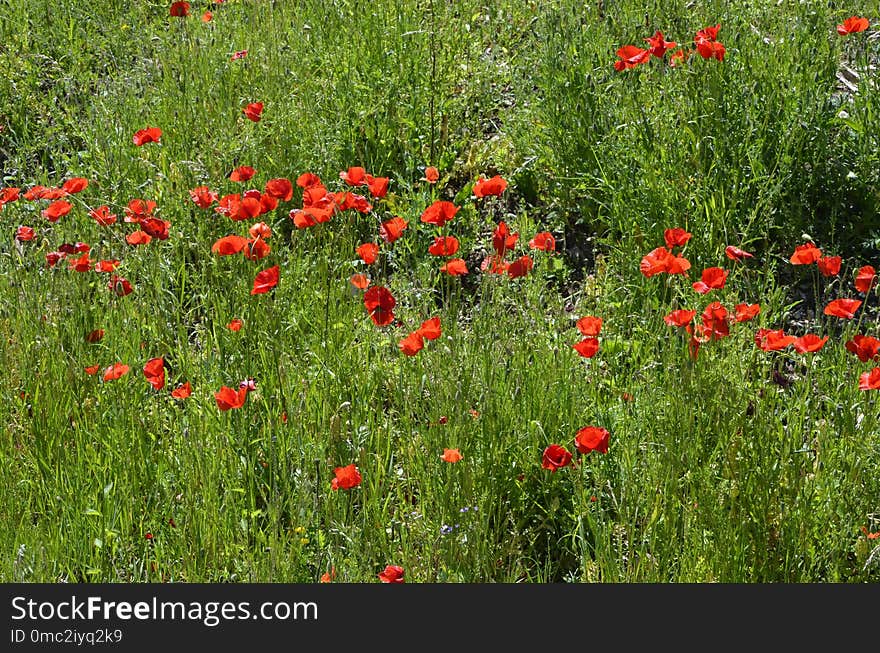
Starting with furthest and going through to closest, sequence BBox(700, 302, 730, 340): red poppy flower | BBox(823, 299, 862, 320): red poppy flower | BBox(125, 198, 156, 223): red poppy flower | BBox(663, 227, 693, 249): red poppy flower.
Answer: BBox(125, 198, 156, 223): red poppy flower < BBox(663, 227, 693, 249): red poppy flower < BBox(823, 299, 862, 320): red poppy flower < BBox(700, 302, 730, 340): red poppy flower

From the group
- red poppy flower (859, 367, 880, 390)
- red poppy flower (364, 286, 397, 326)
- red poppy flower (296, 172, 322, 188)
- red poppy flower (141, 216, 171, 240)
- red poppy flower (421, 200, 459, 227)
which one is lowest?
red poppy flower (859, 367, 880, 390)

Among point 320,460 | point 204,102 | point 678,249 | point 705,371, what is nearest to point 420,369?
point 320,460

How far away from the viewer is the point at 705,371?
2352 millimetres

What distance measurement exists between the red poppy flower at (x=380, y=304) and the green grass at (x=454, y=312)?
159 millimetres

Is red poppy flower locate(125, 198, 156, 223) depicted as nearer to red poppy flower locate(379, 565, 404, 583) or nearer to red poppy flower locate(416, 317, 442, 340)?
red poppy flower locate(416, 317, 442, 340)

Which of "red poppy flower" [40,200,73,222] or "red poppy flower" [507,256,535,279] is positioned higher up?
"red poppy flower" [40,200,73,222]

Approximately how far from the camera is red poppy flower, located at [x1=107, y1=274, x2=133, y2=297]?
2842 mm

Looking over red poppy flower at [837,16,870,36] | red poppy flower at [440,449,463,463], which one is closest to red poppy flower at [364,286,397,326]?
red poppy flower at [440,449,463,463]

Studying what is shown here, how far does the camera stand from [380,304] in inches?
100

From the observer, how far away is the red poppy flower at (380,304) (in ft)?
8.30

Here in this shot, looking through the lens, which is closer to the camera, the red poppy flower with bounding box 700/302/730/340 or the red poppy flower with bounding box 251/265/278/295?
the red poppy flower with bounding box 700/302/730/340

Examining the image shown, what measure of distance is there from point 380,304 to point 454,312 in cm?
22

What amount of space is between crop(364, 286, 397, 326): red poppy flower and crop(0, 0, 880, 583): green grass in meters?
0.16

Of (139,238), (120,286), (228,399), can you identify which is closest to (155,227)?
(139,238)
